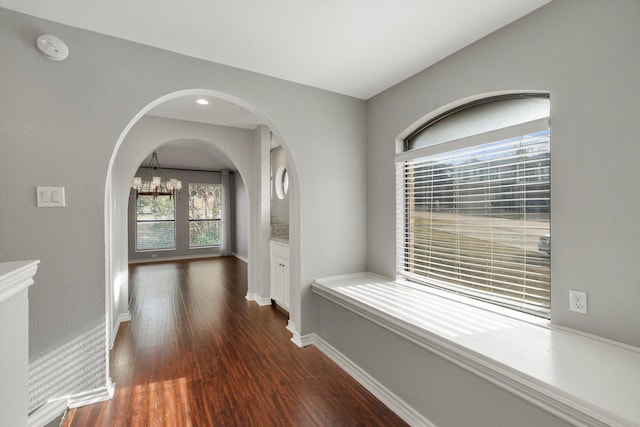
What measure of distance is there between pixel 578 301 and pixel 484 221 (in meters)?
0.72

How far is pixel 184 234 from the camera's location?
8461 mm

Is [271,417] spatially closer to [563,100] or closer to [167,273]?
[563,100]

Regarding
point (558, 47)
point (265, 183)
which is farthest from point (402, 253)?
point (265, 183)

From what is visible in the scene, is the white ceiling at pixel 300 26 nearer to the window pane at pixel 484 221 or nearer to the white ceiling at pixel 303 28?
the white ceiling at pixel 303 28

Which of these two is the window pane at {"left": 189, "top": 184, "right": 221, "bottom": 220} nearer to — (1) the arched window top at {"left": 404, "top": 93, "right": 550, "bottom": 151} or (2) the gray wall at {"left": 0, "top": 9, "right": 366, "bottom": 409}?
(2) the gray wall at {"left": 0, "top": 9, "right": 366, "bottom": 409}

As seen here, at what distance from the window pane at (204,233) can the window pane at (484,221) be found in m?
7.36

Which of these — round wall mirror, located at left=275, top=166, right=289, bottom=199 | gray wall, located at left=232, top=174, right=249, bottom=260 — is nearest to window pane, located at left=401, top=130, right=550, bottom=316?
round wall mirror, located at left=275, top=166, right=289, bottom=199

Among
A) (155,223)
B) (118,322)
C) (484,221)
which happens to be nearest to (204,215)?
(155,223)

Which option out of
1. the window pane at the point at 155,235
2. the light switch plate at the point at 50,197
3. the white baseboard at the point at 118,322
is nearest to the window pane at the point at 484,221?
the light switch plate at the point at 50,197

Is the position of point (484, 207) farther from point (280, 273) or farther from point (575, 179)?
point (280, 273)

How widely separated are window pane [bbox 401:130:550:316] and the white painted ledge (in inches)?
97.6

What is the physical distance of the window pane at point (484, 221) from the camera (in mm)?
1845

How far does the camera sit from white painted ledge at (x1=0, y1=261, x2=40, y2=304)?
0.84 metres

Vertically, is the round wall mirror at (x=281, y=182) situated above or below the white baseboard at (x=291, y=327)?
above
